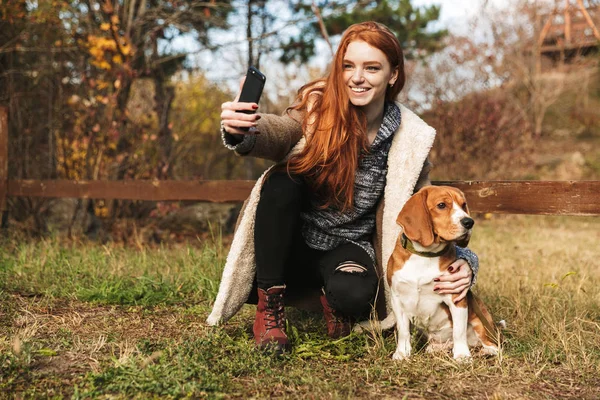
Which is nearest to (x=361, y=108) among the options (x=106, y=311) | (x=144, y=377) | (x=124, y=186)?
(x=144, y=377)

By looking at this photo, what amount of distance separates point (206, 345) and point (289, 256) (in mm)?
606

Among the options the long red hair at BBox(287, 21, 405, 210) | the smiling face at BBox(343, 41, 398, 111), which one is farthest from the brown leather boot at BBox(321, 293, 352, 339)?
the smiling face at BBox(343, 41, 398, 111)

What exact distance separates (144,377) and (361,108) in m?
1.59

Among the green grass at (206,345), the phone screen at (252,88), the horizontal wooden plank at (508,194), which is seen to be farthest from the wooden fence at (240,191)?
the phone screen at (252,88)

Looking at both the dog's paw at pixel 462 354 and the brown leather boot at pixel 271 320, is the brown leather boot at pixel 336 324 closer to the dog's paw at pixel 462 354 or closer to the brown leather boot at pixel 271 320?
the brown leather boot at pixel 271 320

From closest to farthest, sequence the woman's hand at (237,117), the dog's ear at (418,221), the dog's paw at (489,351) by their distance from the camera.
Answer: the woman's hand at (237,117) < the dog's ear at (418,221) < the dog's paw at (489,351)

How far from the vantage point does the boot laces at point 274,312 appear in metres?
2.61

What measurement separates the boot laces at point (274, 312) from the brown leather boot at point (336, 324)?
0.93ft

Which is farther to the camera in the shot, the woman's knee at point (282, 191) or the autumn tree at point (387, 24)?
the autumn tree at point (387, 24)

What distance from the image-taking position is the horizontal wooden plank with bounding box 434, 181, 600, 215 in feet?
9.82

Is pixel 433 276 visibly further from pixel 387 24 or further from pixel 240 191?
pixel 387 24

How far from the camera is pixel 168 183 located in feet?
15.8

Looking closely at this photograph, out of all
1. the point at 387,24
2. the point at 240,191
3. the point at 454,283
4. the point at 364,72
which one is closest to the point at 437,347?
the point at 454,283

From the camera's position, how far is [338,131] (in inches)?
104
